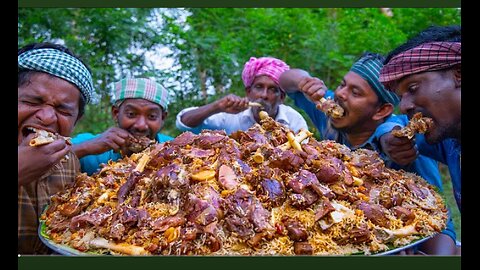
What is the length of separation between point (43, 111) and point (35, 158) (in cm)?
26

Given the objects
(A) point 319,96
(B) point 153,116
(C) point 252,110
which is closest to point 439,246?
(A) point 319,96

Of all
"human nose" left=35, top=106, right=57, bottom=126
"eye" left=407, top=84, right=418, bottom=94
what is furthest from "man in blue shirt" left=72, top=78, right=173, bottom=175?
"eye" left=407, top=84, right=418, bottom=94

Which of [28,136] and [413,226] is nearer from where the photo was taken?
[413,226]

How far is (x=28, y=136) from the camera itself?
70.6 inches

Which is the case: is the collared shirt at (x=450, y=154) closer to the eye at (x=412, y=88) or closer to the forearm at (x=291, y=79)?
the eye at (x=412, y=88)

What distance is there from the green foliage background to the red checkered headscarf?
230 cm

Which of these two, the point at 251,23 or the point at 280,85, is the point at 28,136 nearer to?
the point at 280,85

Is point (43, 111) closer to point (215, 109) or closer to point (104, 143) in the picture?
point (104, 143)

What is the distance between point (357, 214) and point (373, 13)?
205 inches

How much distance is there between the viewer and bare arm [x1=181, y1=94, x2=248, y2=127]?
113 inches

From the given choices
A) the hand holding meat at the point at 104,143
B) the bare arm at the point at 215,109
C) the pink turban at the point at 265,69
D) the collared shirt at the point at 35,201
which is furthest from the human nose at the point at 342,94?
the collared shirt at the point at 35,201

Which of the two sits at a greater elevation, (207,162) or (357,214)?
(207,162)

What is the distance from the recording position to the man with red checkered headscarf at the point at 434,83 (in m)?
1.92

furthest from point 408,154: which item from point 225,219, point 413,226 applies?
point 225,219
